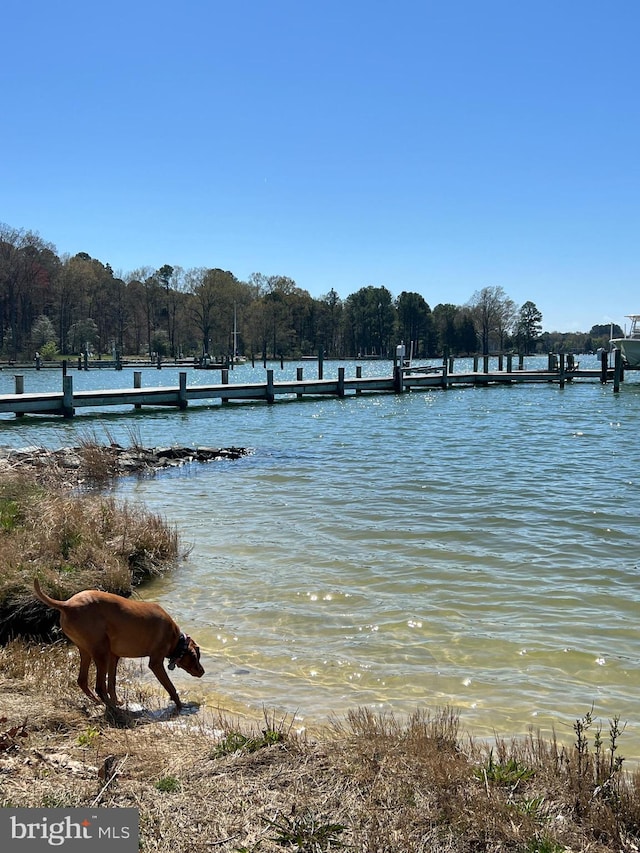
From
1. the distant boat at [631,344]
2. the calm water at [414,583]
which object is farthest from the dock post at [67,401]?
the distant boat at [631,344]

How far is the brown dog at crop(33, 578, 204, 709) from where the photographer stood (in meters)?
4.55

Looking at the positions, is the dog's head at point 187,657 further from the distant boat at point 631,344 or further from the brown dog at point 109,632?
the distant boat at point 631,344

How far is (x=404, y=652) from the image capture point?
665 centimetres

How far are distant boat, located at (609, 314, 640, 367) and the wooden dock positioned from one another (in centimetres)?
171

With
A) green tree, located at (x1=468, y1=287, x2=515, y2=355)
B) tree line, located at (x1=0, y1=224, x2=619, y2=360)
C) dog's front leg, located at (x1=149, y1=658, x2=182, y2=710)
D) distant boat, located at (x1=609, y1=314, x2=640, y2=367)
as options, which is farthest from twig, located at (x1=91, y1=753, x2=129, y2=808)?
green tree, located at (x1=468, y1=287, x2=515, y2=355)

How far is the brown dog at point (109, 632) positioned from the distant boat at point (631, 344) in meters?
57.8

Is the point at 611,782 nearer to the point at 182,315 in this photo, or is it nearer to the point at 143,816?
the point at 143,816

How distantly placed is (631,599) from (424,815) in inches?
224

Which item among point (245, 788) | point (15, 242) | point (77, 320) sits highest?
point (15, 242)

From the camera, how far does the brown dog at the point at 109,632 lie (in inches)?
179

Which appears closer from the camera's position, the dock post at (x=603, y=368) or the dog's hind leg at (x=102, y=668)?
the dog's hind leg at (x=102, y=668)

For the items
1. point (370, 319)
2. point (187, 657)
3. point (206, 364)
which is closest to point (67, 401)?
point (187, 657)

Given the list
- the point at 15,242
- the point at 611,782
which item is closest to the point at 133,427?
the point at 611,782

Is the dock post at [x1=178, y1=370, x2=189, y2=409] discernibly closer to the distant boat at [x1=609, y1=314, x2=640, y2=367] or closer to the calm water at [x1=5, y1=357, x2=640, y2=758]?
the calm water at [x1=5, y1=357, x2=640, y2=758]
